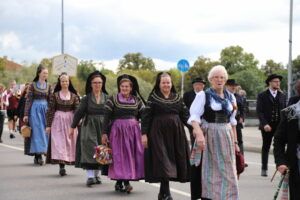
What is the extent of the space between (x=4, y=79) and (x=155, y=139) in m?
94.8

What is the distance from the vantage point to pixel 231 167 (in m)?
7.00

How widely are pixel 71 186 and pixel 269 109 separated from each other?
4.01m

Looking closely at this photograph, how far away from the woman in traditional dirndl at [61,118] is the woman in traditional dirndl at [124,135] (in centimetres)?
218

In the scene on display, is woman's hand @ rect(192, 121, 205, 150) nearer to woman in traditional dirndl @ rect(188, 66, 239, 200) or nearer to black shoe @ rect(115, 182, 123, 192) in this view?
woman in traditional dirndl @ rect(188, 66, 239, 200)

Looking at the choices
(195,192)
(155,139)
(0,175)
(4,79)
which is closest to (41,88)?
(0,175)

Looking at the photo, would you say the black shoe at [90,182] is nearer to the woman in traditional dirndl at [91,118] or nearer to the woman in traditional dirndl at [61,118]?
the woman in traditional dirndl at [91,118]

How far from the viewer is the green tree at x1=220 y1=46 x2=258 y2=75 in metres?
106

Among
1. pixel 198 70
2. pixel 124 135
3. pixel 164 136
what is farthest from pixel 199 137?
pixel 198 70

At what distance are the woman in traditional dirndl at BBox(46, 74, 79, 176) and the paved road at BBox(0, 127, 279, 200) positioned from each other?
1.63 feet

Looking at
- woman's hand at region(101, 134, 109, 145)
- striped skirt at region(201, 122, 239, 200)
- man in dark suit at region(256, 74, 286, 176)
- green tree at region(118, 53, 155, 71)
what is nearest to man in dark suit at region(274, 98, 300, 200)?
striped skirt at region(201, 122, 239, 200)

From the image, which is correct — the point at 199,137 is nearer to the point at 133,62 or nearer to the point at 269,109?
the point at 269,109

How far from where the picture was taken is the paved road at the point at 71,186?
888 centimetres

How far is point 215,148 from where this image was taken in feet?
22.9

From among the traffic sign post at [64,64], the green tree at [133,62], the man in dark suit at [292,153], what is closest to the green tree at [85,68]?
the green tree at [133,62]
